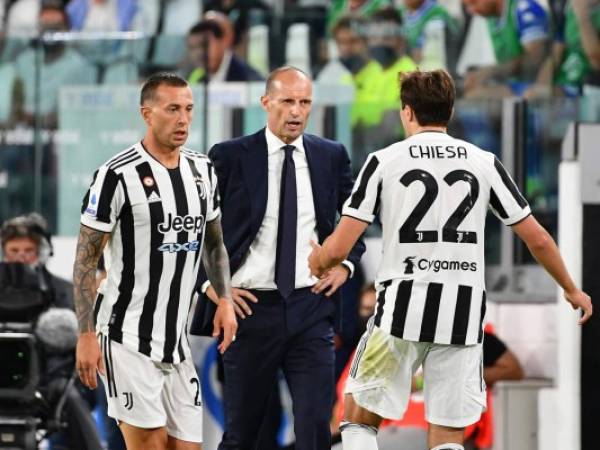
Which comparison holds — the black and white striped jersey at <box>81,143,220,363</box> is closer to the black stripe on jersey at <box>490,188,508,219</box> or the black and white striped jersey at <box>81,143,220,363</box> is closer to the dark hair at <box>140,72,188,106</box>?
the dark hair at <box>140,72,188,106</box>

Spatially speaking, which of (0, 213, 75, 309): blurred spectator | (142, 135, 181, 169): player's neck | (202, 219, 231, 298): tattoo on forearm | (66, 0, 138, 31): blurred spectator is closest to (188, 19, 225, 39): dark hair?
(66, 0, 138, 31): blurred spectator

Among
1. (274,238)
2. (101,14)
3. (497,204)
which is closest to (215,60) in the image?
(101,14)

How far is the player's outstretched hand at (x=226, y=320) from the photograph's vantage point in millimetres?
5375

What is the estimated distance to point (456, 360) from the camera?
16.6 feet

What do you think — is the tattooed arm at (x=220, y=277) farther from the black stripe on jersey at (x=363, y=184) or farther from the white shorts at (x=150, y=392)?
the black stripe on jersey at (x=363, y=184)

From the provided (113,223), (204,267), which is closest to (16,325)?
(204,267)

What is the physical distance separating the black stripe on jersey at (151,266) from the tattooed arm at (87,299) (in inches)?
6.3

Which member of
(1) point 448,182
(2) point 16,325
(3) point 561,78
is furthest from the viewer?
(3) point 561,78

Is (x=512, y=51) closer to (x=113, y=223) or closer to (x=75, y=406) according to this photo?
(x=75, y=406)

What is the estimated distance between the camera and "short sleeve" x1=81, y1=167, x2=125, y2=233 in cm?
509

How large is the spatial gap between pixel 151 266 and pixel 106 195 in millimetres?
284

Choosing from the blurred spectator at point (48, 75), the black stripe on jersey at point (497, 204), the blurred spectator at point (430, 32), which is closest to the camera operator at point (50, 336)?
the blurred spectator at point (48, 75)

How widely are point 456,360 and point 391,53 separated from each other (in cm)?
444

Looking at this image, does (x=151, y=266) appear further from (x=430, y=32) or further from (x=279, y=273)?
(x=430, y=32)
